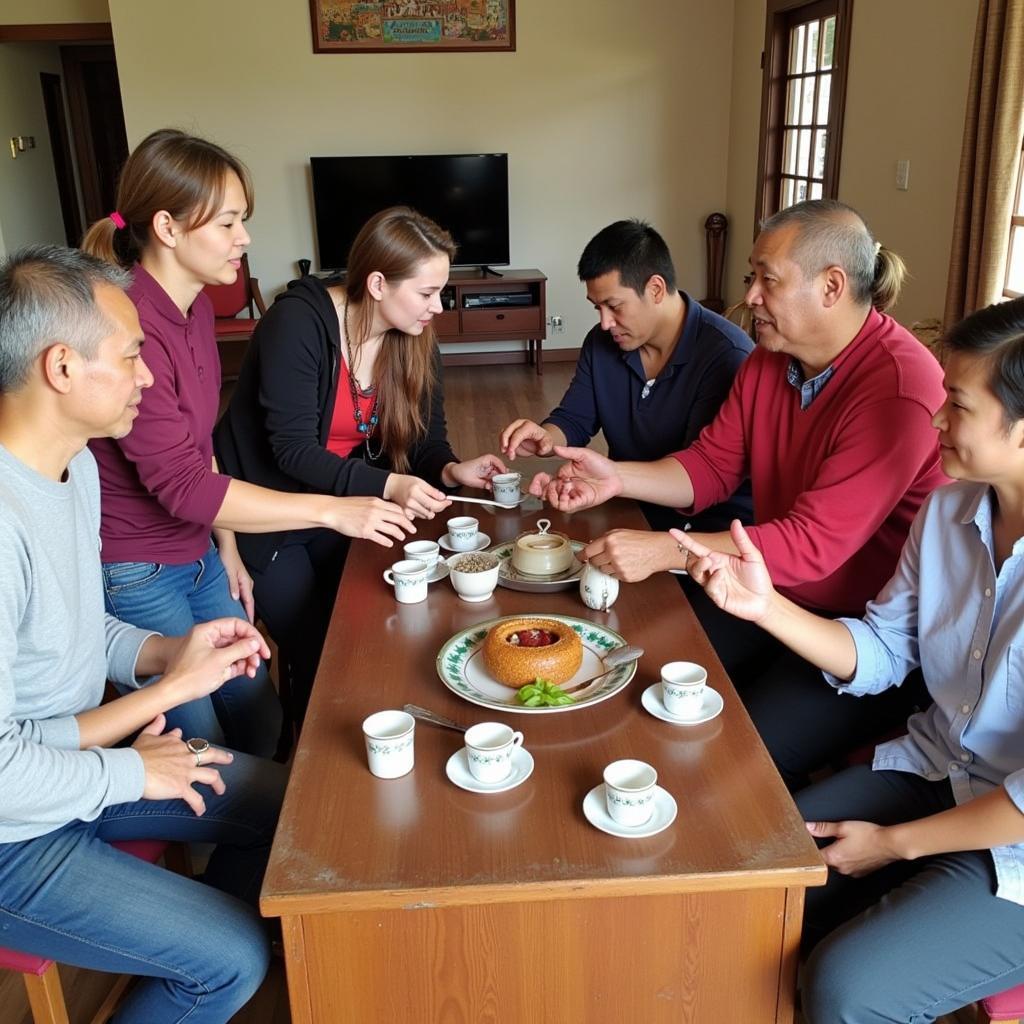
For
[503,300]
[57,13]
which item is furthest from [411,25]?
[57,13]

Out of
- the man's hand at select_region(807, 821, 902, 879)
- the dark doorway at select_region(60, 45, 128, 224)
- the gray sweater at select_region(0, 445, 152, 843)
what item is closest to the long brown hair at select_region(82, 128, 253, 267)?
the gray sweater at select_region(0, 445, 152, 843)

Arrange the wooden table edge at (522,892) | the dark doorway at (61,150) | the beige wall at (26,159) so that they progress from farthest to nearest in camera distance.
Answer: the dark doorway at (61,150) < the beige wall at (26,159) < the wooden table edge at (522,892)

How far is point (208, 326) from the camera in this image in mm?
1931

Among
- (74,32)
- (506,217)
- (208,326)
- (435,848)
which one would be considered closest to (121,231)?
(208,326)

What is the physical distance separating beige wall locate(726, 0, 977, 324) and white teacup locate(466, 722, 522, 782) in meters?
3.33

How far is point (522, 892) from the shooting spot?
37.8 inches

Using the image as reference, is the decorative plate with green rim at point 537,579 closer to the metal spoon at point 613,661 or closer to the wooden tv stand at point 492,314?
the metal spoon at point 613,661

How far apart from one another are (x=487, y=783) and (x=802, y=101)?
5.26 metres

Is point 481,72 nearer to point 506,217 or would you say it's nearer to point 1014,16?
point 506,217

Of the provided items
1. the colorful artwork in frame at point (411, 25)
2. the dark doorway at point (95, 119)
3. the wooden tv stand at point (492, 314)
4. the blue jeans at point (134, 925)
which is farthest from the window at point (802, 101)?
the dark doorway at point (95, 119)

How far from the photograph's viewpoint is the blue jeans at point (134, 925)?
3.84 ft

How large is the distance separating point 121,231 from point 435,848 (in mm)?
1308

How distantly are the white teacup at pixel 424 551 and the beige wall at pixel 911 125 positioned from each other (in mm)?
→ 2896

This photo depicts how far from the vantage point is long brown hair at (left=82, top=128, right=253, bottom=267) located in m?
1.67
